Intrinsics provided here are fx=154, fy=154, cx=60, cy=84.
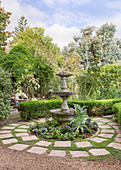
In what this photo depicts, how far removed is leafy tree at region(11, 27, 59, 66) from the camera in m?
11.3

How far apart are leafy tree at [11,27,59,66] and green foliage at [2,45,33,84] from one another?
192cm

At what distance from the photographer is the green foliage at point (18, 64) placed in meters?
8.26

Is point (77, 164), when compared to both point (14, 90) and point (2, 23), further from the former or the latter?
point (2, 23)

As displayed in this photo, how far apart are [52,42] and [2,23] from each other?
4028mm

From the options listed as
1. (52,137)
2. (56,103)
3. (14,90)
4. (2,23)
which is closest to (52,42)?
(2,23)

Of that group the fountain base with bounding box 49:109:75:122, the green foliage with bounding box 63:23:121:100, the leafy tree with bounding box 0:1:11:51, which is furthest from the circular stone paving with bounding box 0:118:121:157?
the leafy tree with bounding box 0:1:11:51

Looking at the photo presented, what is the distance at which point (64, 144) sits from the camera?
3.39 meters

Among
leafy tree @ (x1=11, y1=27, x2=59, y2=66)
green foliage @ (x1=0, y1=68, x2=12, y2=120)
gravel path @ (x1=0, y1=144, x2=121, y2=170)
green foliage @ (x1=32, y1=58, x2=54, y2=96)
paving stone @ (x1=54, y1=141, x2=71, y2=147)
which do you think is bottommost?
gravel path @ (x1=0, y1=144, x2=121, y2=170)

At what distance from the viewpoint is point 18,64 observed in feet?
27.7

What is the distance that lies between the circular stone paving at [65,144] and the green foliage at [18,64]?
448cm

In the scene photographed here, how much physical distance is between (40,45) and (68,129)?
9.19 metres

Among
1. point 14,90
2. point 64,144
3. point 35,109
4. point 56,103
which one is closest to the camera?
point 64,144

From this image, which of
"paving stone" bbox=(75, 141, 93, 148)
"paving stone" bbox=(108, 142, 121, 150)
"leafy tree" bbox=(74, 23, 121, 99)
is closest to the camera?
"paving stone" bbox=(108, 142, 121, 150)

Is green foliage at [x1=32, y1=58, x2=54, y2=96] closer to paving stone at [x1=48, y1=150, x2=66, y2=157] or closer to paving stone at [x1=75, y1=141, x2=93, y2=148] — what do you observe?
paving stone at [x1=75, y1=141, x2=93, y2=148]
